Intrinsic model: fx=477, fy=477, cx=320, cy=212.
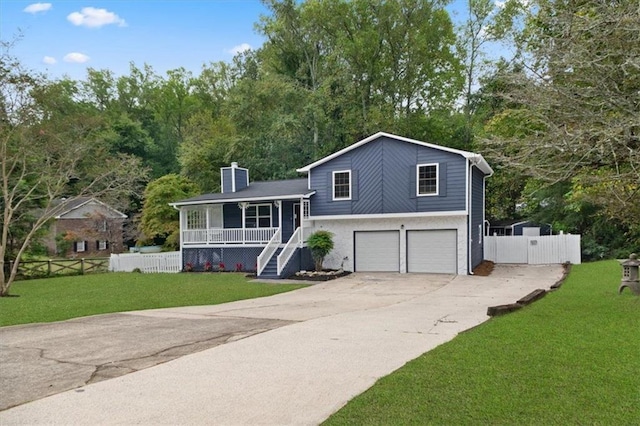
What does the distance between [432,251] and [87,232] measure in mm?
25747

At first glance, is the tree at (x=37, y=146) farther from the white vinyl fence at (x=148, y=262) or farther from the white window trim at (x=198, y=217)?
the white vinyl fence at (x=148, y=262)

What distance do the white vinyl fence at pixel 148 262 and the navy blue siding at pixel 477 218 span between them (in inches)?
552

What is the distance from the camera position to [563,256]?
72.0ft

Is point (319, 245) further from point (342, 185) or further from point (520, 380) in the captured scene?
point (520, 380)

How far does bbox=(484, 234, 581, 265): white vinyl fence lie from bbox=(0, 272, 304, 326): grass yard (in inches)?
455

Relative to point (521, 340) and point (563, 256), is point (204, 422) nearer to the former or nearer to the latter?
point (521, 340)

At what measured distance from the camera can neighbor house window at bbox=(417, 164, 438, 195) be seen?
19.5m

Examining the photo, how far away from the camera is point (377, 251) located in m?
Result: 20.8

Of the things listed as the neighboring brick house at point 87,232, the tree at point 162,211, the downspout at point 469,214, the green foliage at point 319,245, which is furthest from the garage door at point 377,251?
the neighboring brick house at point 87,232

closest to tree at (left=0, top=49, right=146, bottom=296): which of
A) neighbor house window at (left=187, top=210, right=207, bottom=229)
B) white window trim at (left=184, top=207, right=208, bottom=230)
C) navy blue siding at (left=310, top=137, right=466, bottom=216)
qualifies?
white window trim at (left=184, top=207, right=208, bottom=230)

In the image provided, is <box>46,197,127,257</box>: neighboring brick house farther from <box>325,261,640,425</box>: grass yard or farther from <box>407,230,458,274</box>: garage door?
<box>325,261,640,425</box>: grass yard

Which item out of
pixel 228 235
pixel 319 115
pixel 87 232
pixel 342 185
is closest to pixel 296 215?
pixel 342 185

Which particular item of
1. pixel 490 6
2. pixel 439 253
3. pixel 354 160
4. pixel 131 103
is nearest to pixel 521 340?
pixel 439 253

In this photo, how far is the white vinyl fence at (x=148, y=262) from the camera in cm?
2431
